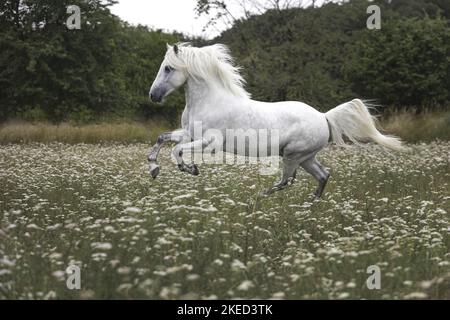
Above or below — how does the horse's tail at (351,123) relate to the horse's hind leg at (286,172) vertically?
above

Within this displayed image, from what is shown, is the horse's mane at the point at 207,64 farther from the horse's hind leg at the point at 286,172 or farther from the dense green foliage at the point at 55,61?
the dense green foliage at the point at 55,61

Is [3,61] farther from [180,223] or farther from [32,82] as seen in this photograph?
[180,223]

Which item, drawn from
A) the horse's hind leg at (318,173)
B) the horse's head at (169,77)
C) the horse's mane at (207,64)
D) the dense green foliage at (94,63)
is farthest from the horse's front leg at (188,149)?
the dense green foliage at (94,63)

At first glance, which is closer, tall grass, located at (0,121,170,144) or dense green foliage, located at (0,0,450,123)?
tall grass, located at (0,121,170,144)

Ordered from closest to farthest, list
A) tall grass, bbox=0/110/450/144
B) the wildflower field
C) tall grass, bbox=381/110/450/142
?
1. the wildflower field
2. tall grass, bbox=381/110/450/142
3. tall grass, bbox=0/110/450/144

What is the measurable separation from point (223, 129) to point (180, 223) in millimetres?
2124

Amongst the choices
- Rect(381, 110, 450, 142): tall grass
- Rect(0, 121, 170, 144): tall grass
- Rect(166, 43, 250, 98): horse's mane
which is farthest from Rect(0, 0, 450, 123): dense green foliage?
Rect(166, 43, 250, 98): horse's mane

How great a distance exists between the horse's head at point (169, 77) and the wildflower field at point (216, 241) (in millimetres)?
1353

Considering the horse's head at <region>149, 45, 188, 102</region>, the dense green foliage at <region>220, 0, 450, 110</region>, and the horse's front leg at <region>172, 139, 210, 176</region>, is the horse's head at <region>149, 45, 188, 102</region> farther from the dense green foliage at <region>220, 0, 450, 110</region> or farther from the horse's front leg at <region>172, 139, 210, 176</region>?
the dense green foliage at <region>220, 0, 450, 110</region>

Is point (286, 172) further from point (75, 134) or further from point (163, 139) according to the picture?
point (75, 134)

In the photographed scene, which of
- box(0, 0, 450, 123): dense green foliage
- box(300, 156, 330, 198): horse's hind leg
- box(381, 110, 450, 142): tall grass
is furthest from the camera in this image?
box(0, 0, 450, 123): dense green foliage

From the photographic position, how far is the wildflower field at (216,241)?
406 centimetres

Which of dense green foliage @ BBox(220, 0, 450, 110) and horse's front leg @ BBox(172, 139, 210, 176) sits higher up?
dense green foliage @ BBox(220, 0, 450, 110)

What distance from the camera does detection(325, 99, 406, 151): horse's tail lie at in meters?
8.73
